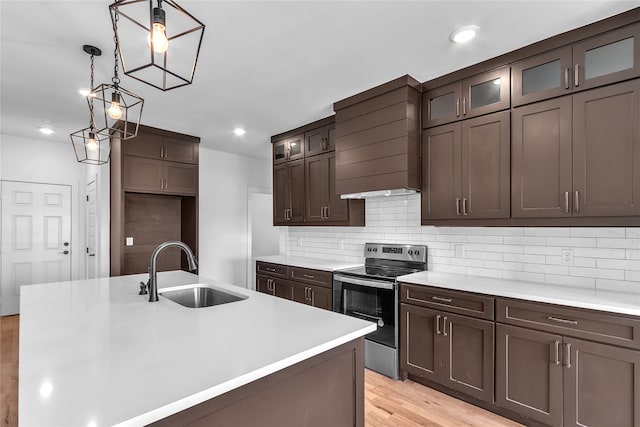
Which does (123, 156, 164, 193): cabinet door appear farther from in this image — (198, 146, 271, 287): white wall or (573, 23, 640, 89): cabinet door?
(573, 23, 640, 89): cabinet door

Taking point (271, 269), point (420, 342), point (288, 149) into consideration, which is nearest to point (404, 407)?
Answer: point (420, 342)

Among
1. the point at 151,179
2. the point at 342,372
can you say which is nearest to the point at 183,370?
the point at 342,372

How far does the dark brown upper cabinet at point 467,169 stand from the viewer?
2.42 metres

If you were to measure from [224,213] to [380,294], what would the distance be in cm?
342

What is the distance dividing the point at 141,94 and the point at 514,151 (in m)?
3.26

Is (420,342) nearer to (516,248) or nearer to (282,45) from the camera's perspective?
(516,248)

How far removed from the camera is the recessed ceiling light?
2.01m

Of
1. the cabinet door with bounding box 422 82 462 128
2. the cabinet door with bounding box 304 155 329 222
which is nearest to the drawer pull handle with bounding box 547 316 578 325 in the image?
the cabinet door with bounding box 422 82 462 128

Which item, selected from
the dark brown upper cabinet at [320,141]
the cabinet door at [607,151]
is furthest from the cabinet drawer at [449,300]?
the dark brown upper cabinet at [320,141]

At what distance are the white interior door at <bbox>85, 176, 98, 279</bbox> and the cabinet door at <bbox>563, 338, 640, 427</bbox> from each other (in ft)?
16.2

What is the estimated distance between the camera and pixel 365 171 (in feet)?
10.1

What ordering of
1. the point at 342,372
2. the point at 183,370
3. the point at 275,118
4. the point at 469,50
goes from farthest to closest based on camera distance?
the point at 275,118, the point at 469,50, the point at 342,372, the point at 183,370

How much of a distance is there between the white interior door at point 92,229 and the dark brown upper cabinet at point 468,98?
4203 mm

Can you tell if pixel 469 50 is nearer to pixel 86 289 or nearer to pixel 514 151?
pixel 514 151
